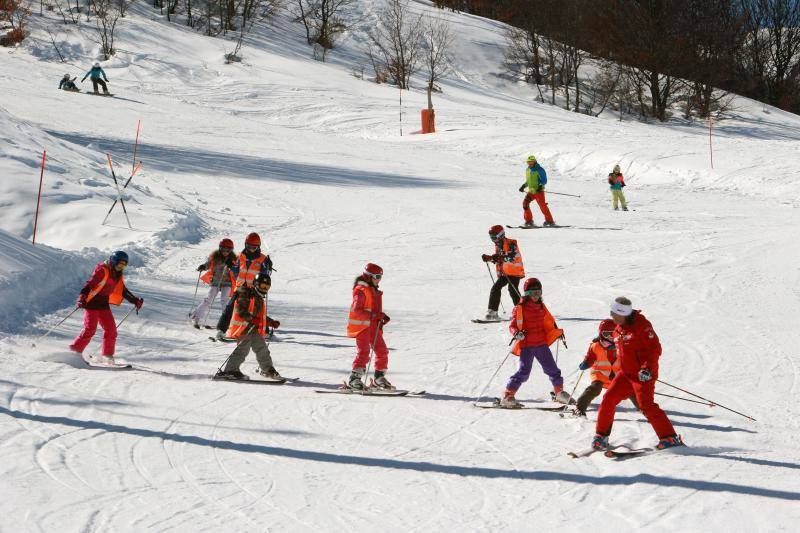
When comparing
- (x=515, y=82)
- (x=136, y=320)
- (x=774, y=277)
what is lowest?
(x=136, y=320)

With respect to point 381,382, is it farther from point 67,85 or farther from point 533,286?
point 67,85

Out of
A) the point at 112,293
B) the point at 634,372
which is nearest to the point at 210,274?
the point at 112,293

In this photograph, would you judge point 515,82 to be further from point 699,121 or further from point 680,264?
point 680,264

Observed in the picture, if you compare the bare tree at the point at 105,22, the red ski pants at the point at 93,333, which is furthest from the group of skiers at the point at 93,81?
the red ski pants at the point at 93,333

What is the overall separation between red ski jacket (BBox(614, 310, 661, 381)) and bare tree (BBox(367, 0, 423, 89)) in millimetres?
38590

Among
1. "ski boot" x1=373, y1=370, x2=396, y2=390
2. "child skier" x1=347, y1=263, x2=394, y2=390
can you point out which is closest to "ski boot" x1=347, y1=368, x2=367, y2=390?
"child skier" x1=347, y1=263, x2=394, y2=390

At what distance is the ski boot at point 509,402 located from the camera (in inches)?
334

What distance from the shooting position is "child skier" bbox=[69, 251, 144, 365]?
9.91 meters

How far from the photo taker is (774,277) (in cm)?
1483

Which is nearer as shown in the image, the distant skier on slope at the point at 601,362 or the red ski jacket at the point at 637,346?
the red ski jacket at the point at 637,346

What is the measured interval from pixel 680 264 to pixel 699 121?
3520 centimetres

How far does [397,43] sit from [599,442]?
4194 centimetres

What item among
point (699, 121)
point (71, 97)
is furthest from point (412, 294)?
point (699, 121)

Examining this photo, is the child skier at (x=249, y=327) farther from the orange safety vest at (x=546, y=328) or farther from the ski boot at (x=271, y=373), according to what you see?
the orange safety vest at (x=546, y=328)
